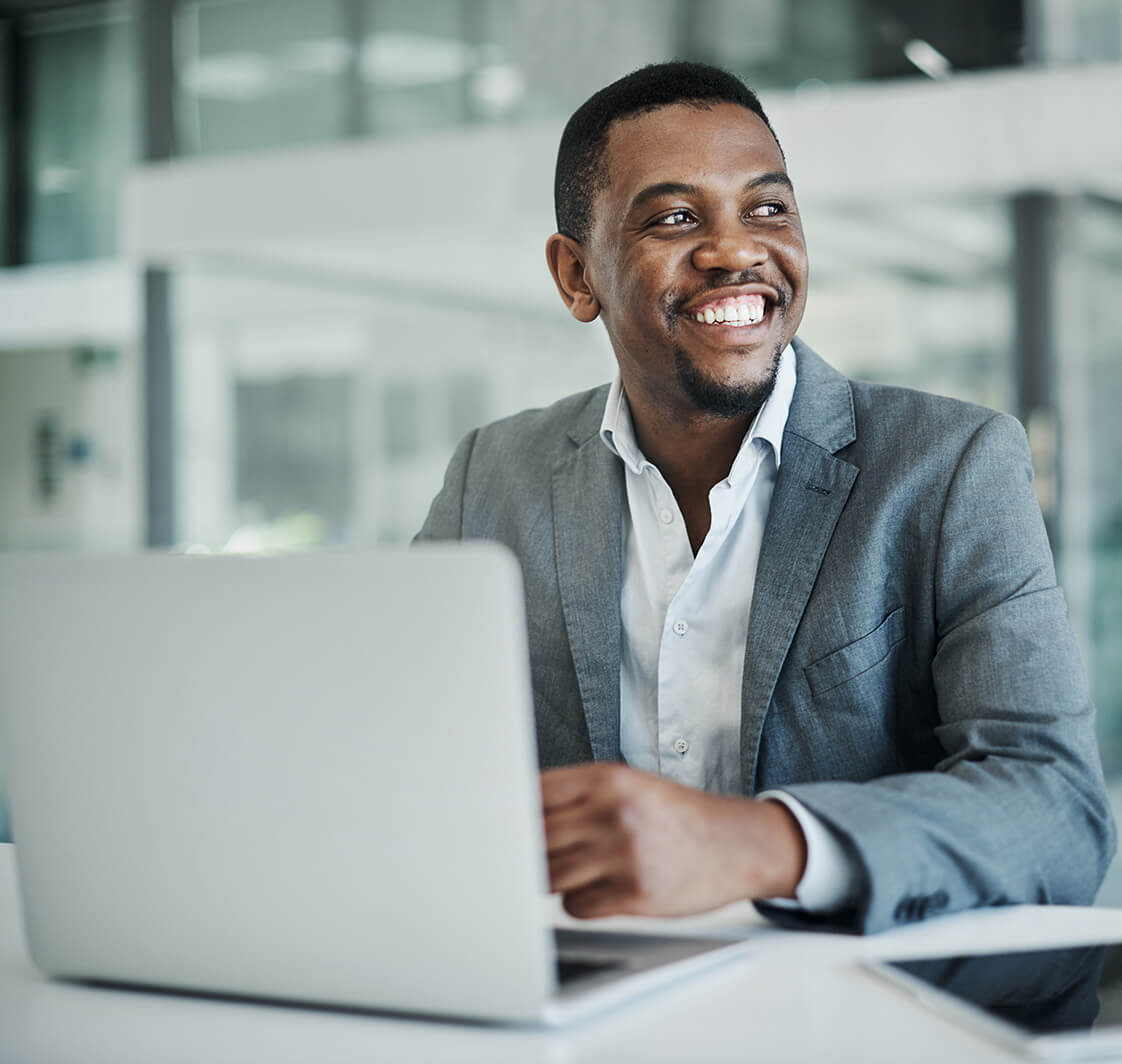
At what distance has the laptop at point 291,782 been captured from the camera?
0.79 metres

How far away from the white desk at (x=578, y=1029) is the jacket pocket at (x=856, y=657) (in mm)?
492

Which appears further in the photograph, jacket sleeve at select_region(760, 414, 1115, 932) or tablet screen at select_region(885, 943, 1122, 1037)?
jacket sleeve at select_region(760, 414, 1115, 932)

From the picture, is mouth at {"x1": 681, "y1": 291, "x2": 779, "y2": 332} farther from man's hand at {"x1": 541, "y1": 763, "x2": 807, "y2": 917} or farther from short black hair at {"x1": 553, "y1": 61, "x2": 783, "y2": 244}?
man's hand at {"x1": 541, "y1": 763, "x2": 807, "y2": 917}

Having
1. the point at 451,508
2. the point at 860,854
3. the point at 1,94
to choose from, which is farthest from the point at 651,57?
the point at 860,854

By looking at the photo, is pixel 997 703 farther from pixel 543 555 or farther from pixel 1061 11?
pixel 1061 11

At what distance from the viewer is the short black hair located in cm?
177

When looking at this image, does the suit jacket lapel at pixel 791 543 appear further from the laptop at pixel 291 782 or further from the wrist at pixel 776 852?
the laptop at pixel 291 782

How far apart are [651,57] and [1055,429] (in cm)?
190

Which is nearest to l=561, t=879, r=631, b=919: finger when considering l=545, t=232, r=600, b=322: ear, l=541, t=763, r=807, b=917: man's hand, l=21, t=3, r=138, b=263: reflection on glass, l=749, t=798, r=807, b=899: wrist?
l=541, t=763, r=807, b=917: man's hand

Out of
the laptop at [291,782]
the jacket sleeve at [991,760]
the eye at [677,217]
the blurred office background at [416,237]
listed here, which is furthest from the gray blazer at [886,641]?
the blurred office background at [416,237]

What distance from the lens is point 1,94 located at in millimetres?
6438

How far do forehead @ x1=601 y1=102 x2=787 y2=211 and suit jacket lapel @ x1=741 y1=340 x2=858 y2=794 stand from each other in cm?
31

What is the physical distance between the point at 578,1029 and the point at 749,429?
990mm

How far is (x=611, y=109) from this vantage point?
1838mm
